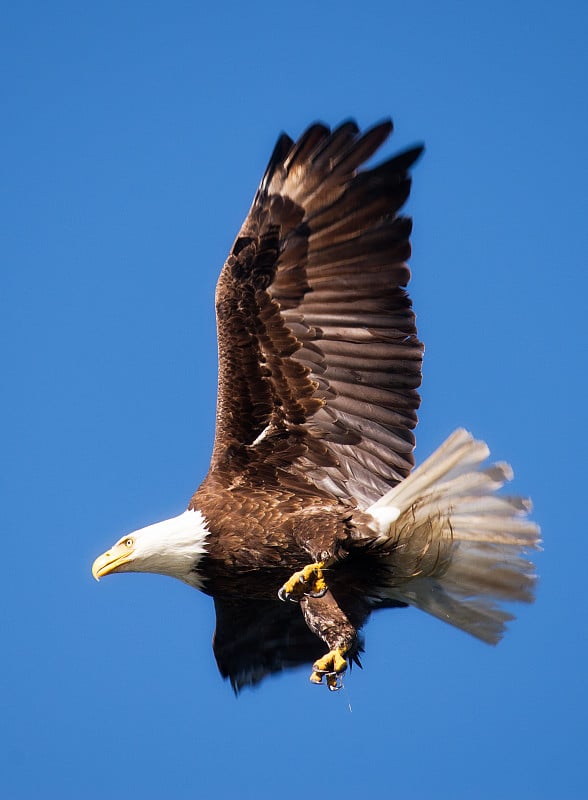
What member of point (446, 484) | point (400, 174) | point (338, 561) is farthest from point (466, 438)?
point (400, 174)

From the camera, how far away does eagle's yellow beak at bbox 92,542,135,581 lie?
827 centimetres

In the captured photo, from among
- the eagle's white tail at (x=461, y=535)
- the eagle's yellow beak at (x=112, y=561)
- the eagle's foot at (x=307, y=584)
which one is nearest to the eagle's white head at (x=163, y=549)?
the eagle's yellow beak at (x=112, y=561)

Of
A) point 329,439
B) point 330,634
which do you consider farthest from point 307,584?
point 329,439

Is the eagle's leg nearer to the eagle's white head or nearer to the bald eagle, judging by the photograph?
the bald eagle

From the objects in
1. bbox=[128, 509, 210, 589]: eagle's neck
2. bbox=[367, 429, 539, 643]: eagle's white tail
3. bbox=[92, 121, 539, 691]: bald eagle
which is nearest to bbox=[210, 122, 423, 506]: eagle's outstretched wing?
bbox=[92, 121, 539, 691]: bald eagle

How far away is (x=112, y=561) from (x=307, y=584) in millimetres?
1096

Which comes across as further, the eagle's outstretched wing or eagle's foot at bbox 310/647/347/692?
the eagle's outstretched wing

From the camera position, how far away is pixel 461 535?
314 inches

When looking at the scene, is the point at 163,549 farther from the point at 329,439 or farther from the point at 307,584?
the point at 329,439

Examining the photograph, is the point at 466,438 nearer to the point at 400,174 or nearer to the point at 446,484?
the point at 446,484

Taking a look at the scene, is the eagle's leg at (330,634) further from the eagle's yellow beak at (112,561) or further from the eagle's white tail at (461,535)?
the eagle's yellow beak at (112,561)

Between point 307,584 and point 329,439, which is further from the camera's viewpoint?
point 329,439

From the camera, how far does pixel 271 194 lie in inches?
342

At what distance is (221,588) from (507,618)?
4.90ft
